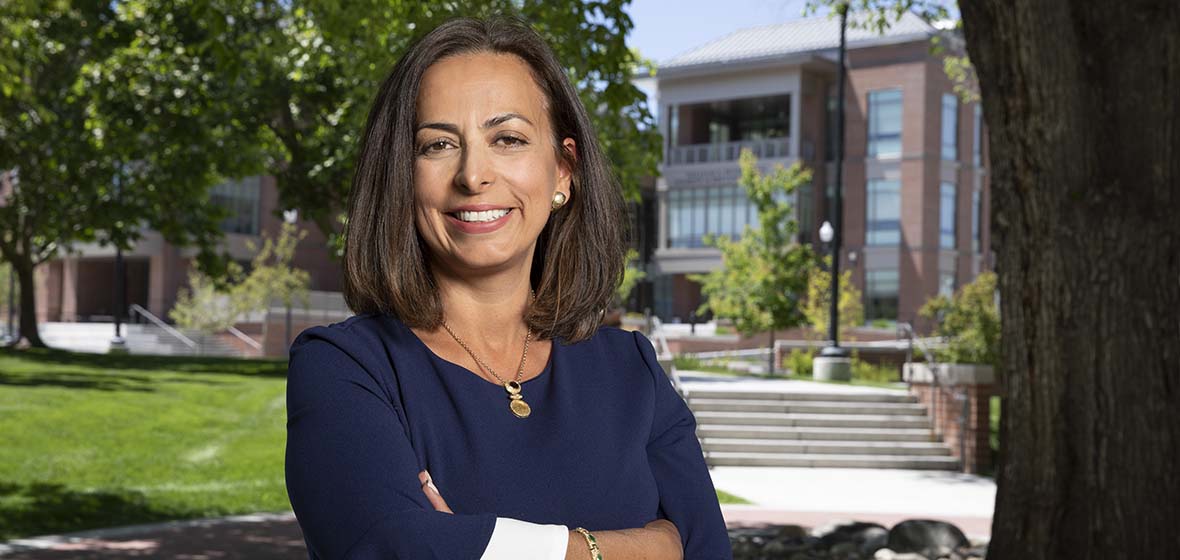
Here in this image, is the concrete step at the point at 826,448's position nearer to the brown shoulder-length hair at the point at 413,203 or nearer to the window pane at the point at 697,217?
the brown shoulder-length hair at the point at 413,203

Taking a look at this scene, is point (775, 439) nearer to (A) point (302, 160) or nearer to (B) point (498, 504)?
(A) point (302, 160)

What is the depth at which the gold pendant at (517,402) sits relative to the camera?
2.19 m

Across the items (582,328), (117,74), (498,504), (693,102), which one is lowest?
(498,504)

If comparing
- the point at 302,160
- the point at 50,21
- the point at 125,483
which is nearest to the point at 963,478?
the point at 125,483

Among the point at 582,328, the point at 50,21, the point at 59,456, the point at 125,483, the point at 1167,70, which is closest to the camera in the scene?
the point at 582,328

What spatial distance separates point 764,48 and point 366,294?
55.3 meters

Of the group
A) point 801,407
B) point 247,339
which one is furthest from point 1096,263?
point 247,339

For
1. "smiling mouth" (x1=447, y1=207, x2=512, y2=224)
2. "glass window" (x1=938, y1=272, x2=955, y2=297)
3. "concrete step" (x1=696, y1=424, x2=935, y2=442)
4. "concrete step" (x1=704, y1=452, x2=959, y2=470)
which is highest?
"smiling mouth" (x1=447, y1=207, x2=512, y2=224)

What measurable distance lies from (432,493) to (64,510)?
10.7 metres

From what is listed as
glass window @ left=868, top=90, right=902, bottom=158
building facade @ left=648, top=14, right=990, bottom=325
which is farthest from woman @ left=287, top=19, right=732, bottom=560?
glass window @ left=868, top=90, right=902, bottom=158

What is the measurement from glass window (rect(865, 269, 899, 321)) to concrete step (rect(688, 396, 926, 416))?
110 ft

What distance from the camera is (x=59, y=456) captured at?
48.0 feet

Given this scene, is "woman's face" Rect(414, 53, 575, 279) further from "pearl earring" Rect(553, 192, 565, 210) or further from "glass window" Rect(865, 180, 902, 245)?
"glass window" Rect(865, 180, 902, 245)

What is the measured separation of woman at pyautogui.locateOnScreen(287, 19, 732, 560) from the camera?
201 cm
